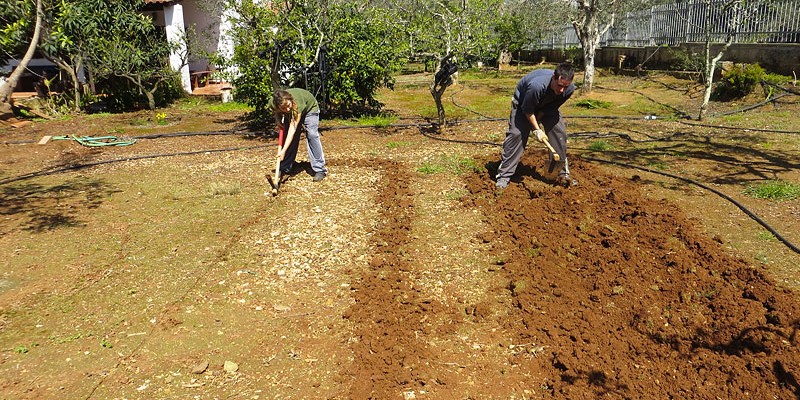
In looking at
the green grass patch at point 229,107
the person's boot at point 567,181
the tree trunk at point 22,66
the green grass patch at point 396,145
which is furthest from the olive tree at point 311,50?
the person's boot at point 567,181

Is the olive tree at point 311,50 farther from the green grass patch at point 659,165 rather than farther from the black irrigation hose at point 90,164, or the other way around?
the green grass patch at point 659,165

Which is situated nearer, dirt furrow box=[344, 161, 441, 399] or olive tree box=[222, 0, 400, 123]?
dirt furrow box=[344, 161, 441, 399]

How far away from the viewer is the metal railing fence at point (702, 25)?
37.6 feet

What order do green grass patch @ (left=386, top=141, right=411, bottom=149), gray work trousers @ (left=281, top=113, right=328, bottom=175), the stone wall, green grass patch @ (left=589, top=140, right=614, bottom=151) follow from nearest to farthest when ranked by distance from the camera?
gray work trousers @ (left=281, top=113, right=328, bottom=175), green grass patch @ (left=589, top=140, right=614, bottom=151), green grass patch @ (left=386, top=141, right=411, bottom=149), the stone wall

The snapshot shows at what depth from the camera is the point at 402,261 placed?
4.76m

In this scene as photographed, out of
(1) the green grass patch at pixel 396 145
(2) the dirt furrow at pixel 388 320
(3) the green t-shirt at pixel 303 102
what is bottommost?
(2) the dirt furrow at pixel 388 320

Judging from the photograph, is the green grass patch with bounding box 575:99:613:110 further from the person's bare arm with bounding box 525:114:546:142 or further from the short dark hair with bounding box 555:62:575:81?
the short dark hair with bounding box 555:62:575:81

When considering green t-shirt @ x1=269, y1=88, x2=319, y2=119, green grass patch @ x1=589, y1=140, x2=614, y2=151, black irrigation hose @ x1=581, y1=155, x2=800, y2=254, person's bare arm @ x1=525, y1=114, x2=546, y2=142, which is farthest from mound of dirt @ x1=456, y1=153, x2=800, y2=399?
green t-shirt @ x1=269, y1=88, x2=319, y2=119

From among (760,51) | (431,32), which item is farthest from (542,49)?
(431,32)

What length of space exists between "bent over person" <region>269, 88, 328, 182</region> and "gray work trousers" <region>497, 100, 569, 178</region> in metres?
2.43

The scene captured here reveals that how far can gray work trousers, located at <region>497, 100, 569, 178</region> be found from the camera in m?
6.09

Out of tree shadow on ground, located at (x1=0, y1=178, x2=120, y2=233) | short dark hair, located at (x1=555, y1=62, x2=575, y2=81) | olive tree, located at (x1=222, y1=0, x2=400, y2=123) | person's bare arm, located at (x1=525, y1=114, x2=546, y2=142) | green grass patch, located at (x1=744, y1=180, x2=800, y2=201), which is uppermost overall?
olive tree, located at (x1=222, y1=0, x2=400, y2=123)

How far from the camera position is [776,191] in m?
5.66

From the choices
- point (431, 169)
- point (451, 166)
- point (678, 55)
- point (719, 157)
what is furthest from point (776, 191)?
point (678, 55)
